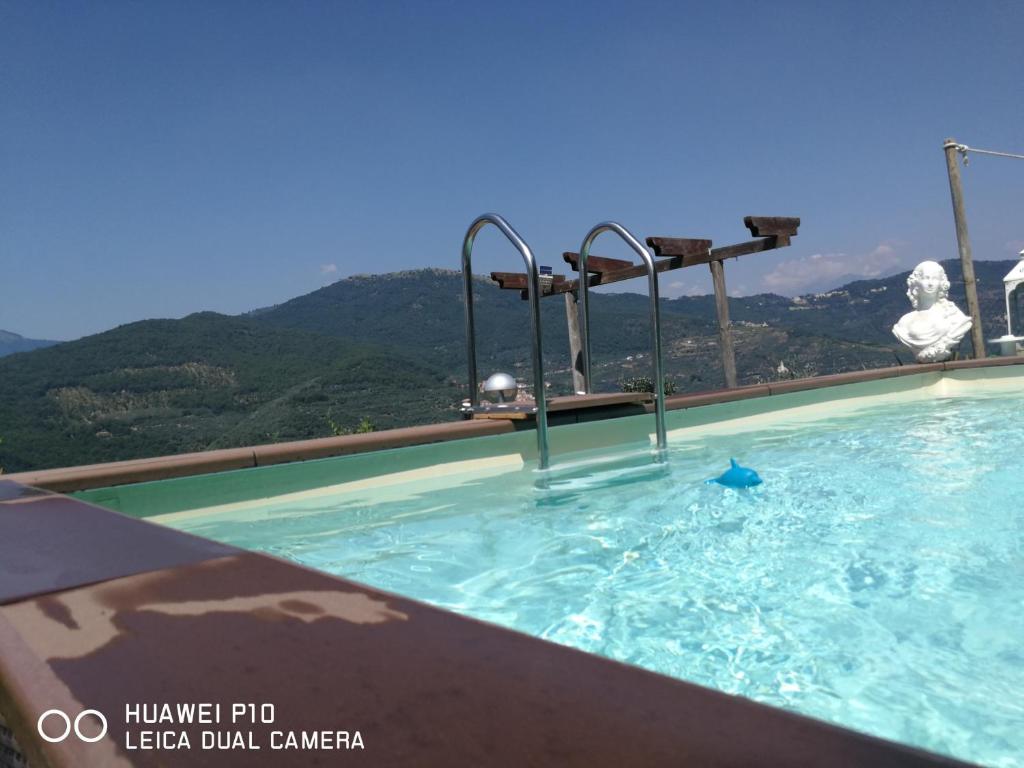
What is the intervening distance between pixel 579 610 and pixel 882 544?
1.16m

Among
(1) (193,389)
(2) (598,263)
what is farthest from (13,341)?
(2) (598,263)

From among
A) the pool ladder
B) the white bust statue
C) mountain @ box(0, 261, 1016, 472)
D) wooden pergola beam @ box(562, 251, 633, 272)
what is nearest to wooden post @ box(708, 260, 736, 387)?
wooden pergola beam @ box(562, 251, 633, 272)

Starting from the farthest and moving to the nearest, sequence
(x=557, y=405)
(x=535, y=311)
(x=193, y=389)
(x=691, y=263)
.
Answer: (x=193, y=389) → (x=691, y=263) → (x=557, y=405) → (x=535, y=311)

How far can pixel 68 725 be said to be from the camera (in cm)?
61

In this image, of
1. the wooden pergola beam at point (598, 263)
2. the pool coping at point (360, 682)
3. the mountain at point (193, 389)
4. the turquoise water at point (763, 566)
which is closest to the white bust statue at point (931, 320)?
the wooden pergola beam at point (598, 263)

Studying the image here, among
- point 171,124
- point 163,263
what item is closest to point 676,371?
point 171,124

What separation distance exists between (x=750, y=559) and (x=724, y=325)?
524 centimetres

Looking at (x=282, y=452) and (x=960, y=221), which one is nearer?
(x=282, y=452)

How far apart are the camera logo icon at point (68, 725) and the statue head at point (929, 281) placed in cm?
950

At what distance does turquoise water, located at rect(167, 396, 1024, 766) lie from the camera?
1.53m

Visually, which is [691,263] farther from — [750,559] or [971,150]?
[971,150]

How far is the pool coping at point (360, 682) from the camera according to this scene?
52cm

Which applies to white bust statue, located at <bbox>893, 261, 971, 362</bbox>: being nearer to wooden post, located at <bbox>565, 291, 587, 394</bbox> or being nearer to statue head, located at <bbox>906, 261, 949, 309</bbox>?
statue head, located at <bbox>906, 261, 949, 309</bbox>

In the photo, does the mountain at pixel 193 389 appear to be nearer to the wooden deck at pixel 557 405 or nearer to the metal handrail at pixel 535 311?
the wooden deck at pixel 557 405
